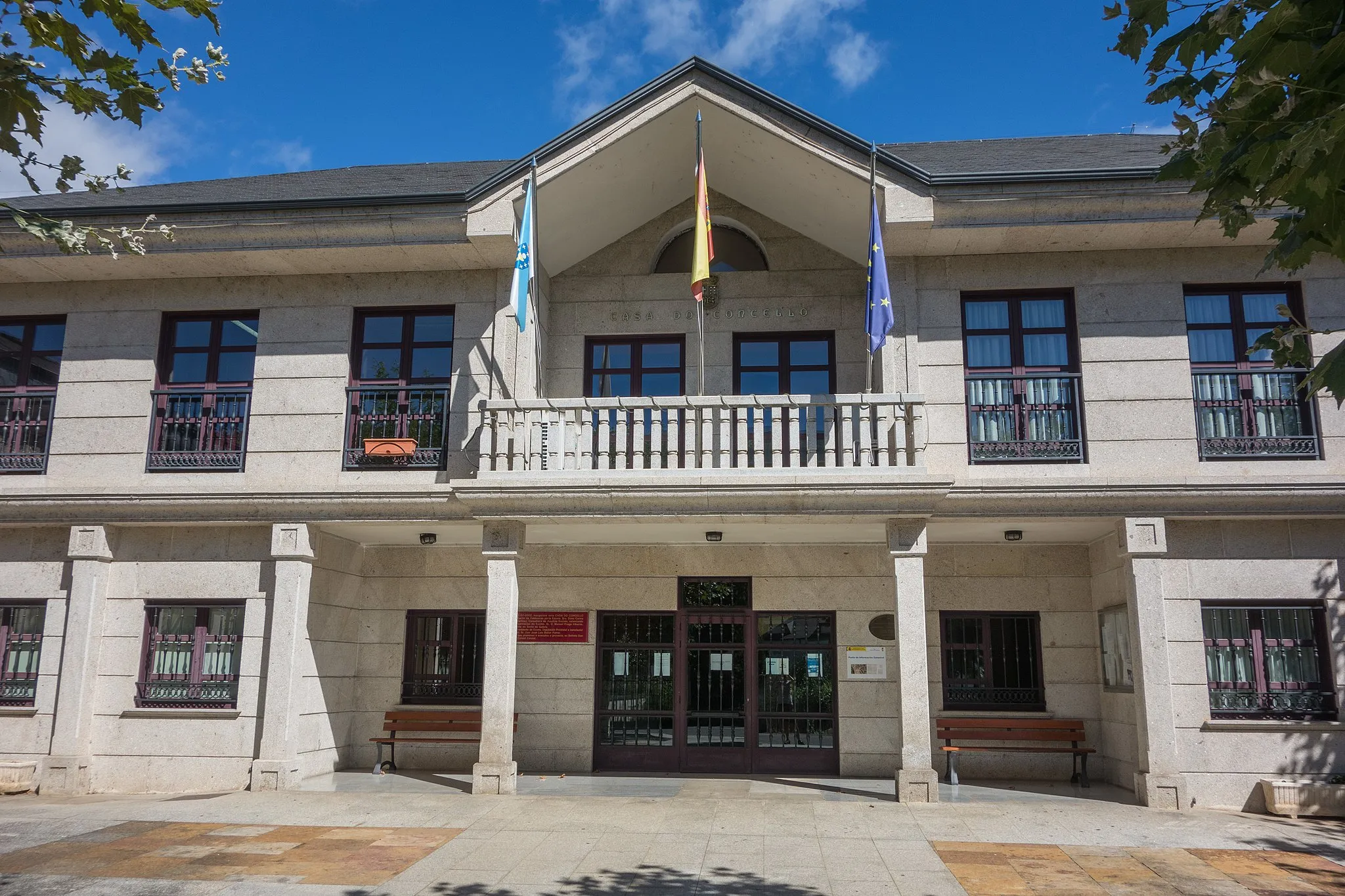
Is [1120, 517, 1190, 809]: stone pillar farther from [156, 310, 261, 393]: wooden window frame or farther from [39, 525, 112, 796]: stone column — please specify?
[39, 525, 112, 796]: stone column

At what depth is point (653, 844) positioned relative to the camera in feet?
29.7

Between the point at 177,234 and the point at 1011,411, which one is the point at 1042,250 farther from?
the point at 177,234

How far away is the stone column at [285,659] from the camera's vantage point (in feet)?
39.1

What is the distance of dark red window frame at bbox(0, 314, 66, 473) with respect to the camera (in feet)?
43.1

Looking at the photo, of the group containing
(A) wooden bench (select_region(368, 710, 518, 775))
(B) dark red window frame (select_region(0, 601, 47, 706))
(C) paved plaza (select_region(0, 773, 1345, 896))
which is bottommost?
(C) paved plaza (select_region(0, 773, 1345, 896))

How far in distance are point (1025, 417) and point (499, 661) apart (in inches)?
267

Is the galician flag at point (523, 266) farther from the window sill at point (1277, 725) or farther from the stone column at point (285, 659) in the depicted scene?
the window sill at point (1277, 725)

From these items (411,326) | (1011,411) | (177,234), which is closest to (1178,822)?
(1011,411)

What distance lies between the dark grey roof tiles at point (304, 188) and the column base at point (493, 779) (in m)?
6.77

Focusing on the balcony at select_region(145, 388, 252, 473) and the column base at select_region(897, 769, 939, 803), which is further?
the balcony at select_region(145, 388, 252, 473)

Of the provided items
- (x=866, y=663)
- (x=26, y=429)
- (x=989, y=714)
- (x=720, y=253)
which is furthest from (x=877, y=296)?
(x=26, y=429)

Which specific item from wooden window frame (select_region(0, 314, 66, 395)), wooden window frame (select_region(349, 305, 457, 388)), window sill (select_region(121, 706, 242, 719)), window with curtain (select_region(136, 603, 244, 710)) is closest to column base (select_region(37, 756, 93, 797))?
window sill (select_region(121, 706, 242, 719))

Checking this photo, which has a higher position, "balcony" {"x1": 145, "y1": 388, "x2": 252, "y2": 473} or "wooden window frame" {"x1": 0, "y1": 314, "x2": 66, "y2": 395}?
"wooden window frame" {"x1": 0, "y1": 314, "x2": 66, "y2": 395}

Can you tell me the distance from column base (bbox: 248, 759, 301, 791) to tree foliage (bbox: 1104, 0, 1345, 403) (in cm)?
1118
